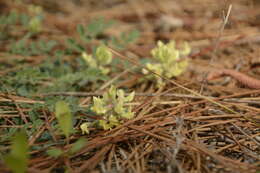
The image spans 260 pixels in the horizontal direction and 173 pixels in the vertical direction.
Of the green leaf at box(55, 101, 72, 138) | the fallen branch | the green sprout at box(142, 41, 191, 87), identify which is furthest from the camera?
the green sprout at box(142, 41, 191, 87)

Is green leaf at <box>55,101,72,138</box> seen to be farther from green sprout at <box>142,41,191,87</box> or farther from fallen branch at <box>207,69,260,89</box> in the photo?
fallen branch at <box>207,69,260,89</box>

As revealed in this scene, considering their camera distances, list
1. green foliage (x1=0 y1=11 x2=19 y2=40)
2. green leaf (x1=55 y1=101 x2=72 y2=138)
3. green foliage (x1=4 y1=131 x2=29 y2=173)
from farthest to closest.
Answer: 1. green foliage (x1=0 y1=11 x2=19 y2=40)
2. green leaf (x1=55 y1=101 x2=72 y2=138)
3. green foliage (x1=4 y1=131 x2=29 y2=173)

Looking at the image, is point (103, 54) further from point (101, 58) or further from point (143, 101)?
point (143, 101)

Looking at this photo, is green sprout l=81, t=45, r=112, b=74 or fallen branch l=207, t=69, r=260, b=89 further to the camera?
green sprout l=81, t=45, r=112, b=74

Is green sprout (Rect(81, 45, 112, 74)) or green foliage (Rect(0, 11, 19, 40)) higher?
green foliage (Rect(0, 11, 19, 40))

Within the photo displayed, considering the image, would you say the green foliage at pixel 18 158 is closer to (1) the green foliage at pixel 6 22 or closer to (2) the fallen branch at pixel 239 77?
(2) the fallen branch at pixel 239 77

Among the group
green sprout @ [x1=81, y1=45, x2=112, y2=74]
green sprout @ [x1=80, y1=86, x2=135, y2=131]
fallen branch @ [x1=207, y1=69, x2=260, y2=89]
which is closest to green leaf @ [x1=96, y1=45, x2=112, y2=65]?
green sprout @ [x1=81, y1=45, x2=112, y2=74]

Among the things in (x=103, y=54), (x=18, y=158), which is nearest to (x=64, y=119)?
(x=18, y=158)

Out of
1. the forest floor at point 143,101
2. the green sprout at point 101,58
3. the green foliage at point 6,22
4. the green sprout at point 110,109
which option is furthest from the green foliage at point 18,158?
the green foliage at point 6,22

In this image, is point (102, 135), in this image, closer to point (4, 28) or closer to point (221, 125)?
point (221, 125)
